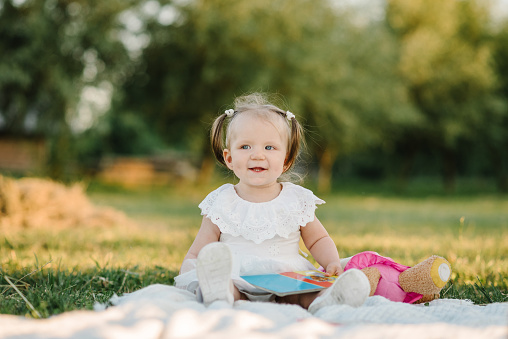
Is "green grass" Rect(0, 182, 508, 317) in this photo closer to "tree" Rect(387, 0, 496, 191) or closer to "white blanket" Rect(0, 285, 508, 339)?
"white blanket" Rect(0, 285, 508, 339)

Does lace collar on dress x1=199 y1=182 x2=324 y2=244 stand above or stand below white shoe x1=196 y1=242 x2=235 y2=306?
above

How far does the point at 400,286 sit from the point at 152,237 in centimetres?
326

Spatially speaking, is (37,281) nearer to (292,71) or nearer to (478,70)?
(292,71)

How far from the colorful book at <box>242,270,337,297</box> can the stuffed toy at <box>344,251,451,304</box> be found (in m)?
0.25

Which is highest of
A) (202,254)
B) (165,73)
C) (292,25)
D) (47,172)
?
(292,25)

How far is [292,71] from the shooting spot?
14852 millimetres

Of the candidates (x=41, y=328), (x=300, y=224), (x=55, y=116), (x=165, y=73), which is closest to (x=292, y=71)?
(x=165, y=73)

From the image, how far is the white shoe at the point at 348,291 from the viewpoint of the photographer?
2148 millimetres

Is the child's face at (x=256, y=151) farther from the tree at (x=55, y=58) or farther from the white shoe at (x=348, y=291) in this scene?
the tree at (x=55, y=58)

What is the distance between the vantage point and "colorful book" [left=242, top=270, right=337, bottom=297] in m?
2.34

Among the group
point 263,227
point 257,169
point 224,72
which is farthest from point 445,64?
point 263,227

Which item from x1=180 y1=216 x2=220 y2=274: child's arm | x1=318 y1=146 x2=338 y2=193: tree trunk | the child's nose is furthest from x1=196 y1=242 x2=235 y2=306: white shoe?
x1=318 y1=146 x2=338 y2=193: tree trunk

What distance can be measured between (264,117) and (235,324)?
4.82 feet

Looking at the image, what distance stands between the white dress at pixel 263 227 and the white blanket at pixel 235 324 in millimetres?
655
